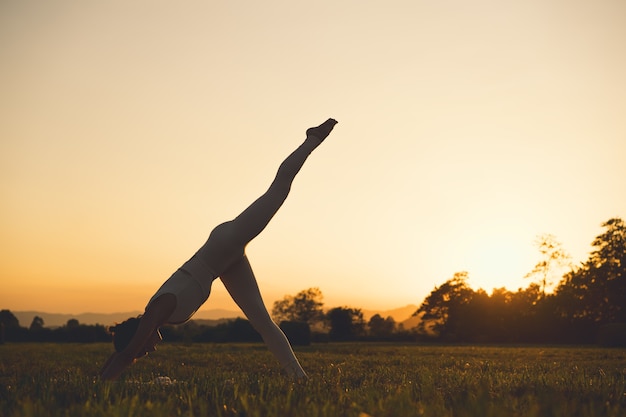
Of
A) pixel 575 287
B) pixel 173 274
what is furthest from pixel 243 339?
pixel 575 287

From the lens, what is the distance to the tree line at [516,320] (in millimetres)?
35938

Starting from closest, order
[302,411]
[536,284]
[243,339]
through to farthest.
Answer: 1. [302,411]
2. [243,339]
3. [536,284]

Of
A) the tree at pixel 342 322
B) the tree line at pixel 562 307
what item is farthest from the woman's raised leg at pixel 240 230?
the tree at pixel 342 322

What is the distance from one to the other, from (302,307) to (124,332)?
107966 mm

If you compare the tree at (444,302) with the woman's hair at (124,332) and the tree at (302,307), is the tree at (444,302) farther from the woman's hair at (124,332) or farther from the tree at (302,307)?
the woman's hair at (124,332)

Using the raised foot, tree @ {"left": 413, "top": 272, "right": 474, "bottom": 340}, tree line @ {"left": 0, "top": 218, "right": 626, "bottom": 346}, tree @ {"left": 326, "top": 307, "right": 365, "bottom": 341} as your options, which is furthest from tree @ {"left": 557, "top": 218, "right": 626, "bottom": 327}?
the raised foot

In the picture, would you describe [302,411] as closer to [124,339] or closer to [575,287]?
[124,339]

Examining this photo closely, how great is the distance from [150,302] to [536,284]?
6724 centimetres

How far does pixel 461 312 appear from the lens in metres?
69.7

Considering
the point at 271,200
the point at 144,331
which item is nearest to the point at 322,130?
the point at 271,200

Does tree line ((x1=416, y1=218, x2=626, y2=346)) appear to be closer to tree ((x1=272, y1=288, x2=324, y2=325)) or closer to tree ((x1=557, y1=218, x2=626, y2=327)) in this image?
tree ((x1=557, y1=218, x2=626, y2=327))

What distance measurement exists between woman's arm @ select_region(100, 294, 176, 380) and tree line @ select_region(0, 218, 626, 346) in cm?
2701

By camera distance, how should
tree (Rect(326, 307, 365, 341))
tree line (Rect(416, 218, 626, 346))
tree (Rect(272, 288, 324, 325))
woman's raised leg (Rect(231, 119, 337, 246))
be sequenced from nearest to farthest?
woman's raised leg (Rect(231, 119, 337, 246)), tree line (Rect(416, 218, 626, 346)), tree (Rect(326, 307, 365, 341)), tree (Rect(272, 288, 324, 325))

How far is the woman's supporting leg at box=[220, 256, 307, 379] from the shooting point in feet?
14.3
